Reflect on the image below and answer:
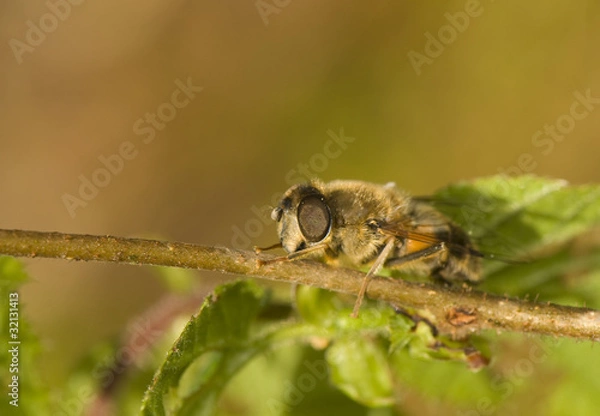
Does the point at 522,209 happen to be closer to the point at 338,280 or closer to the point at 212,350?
the point at 338,280

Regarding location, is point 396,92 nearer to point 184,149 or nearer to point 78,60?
point 184,149

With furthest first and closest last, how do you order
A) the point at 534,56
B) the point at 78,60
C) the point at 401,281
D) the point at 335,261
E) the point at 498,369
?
1. the point at 78,60
2. the point at 534,56
3. the point at 498,369
4. the point at 335,261
5. the point at 401,281

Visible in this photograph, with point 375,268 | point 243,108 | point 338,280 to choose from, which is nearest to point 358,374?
point 375,268

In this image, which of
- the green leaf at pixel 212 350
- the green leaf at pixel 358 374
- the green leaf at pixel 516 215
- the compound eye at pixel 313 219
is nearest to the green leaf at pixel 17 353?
the green leaf at pixel 212 350

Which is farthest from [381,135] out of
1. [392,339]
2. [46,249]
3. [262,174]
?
[46,249]

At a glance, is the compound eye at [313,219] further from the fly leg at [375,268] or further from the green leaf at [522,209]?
the green leaf at [522,209]

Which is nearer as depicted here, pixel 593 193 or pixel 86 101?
pixel 593 193
